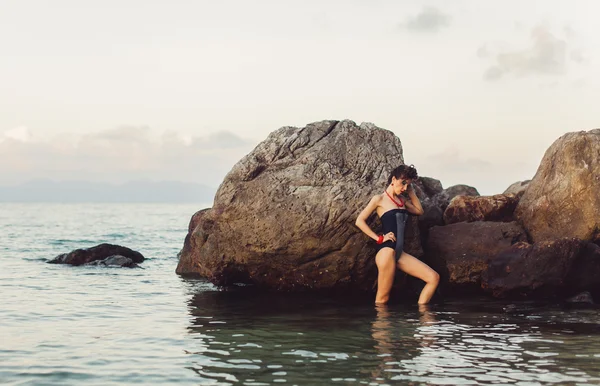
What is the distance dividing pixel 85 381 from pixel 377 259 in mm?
7108

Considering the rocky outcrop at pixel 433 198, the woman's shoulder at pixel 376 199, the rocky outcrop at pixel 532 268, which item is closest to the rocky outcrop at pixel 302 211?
the woman's shoulder at pixel 376 199

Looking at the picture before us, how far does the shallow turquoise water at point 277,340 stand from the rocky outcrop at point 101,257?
21.0ft

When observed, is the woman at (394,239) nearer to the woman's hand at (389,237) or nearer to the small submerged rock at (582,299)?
the woman's hand at (389,237)

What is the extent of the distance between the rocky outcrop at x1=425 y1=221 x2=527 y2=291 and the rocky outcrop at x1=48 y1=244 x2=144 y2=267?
453 inches

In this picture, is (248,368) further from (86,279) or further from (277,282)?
(86,279)

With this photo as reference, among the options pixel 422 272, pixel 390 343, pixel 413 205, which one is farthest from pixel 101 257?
pixel 390 343

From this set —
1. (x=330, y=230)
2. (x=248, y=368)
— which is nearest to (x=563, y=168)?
(x=330, y=230)

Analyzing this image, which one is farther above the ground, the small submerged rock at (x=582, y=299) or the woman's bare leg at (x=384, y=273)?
the woman's bare leg at (x=384, y=273)

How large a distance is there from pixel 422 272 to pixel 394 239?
0.92m

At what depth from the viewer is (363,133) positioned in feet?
54.6

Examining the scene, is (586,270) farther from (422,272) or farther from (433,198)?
(433,198)

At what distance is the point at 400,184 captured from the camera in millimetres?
14117

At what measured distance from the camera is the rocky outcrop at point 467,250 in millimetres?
15570

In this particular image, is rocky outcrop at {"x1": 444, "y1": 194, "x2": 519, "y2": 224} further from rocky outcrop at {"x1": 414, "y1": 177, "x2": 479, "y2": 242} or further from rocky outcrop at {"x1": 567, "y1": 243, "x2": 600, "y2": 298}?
rocky outcrop at {"x1": 567, "y1": 243, "x2": 600, "y2": 298}
